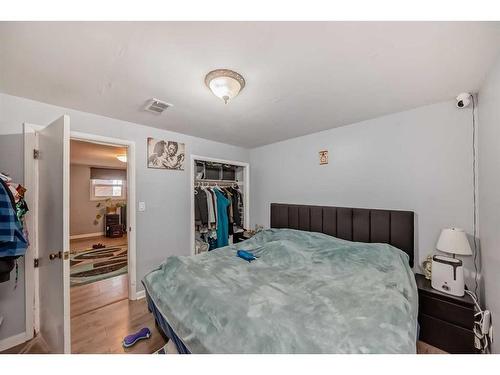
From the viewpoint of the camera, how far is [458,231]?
165cm

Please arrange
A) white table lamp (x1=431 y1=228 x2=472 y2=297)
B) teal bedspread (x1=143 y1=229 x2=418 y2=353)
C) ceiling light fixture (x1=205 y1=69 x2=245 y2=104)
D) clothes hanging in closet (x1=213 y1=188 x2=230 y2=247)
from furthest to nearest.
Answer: clothes hanging in closet (x1=213 y1=188 x2=230 y2=247)
white table lamp (x1=431 y1=228 x2=472 y2=297)
ceiling light fixture (x1=205 y1=69 x2=245 y2=104)
teal bedspread (x1=143 y1=229 x2=418 y2=353)

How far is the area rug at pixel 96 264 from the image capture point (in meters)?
2.98

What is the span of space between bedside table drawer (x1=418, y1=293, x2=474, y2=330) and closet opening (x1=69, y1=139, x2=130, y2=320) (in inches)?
121

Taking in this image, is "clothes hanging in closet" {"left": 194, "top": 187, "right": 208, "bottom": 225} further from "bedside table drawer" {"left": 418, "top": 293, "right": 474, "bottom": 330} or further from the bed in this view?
"bedside table drawer" {"left": 418, "top": 293, "right": 474, "bottom": 330}

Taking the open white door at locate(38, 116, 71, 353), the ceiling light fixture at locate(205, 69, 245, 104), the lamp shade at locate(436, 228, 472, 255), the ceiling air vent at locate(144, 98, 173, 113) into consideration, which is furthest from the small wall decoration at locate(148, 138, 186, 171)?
the lamp shade at locate(436, 228, 472, 255)

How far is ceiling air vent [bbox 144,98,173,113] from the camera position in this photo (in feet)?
6.01

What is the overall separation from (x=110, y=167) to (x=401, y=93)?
7194mm

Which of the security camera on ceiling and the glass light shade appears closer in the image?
the glass light shade

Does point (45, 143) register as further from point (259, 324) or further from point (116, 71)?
point (259, 324)


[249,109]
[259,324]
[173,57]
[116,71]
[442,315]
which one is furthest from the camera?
[249,109]

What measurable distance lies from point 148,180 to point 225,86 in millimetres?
1763

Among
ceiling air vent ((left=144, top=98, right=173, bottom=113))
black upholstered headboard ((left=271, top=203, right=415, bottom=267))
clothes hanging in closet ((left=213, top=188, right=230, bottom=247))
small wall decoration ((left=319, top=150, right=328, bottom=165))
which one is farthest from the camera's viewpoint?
clothes hanging in closet ((left=213, top=188, right=230, bottom=247))
